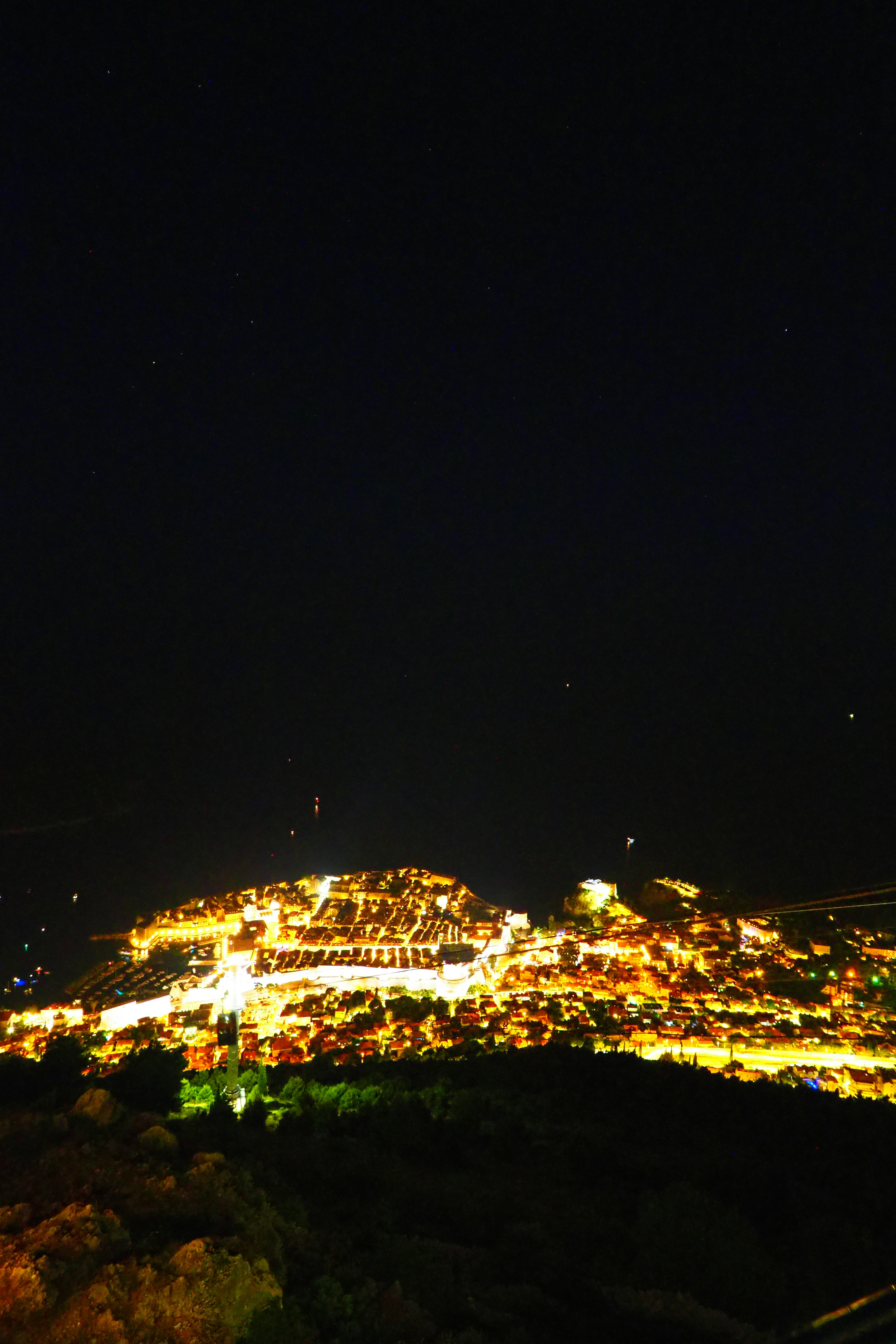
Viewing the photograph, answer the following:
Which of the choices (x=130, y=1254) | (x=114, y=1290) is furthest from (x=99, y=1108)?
(x=114, y=1290)

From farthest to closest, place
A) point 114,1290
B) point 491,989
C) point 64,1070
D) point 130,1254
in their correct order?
1. point 491,989
2. point 64,1070
3. point 130,1254
4. point 114,1290

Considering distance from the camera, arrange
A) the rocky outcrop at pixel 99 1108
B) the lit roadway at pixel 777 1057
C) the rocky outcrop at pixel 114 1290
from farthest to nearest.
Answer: the lit roadway at pixel 777 1057, the rocky outcrop at pixel 99 1108, the rocky outcrop at pixel 114 1290

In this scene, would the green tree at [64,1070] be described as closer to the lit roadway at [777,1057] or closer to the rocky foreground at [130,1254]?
the rocky foreground at [130,1254]

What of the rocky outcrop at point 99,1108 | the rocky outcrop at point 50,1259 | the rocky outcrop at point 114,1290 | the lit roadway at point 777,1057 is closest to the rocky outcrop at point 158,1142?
the rocky outcrop at point 99,1108

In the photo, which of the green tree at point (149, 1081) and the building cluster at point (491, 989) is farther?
the building cluster at point (491, 989)

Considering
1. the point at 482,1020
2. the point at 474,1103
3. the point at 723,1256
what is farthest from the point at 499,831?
the point at 723,1256

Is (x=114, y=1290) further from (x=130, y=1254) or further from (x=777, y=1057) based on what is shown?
(x=777, y=1057)

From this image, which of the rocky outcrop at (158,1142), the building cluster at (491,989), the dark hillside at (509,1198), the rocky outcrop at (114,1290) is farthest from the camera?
the building cluster at (491,989)
